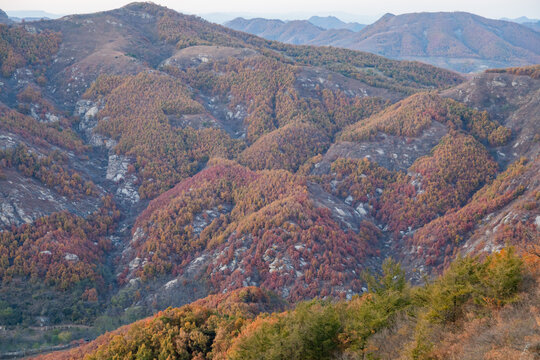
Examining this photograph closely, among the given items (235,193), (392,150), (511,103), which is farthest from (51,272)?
(511,103)

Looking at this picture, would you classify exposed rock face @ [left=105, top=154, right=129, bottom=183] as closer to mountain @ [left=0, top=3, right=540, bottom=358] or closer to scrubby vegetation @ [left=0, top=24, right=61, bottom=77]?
mountain @ [left=0, top=3, right=540, bottom=358]

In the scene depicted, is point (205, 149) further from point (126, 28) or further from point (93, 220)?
point (126, 28)

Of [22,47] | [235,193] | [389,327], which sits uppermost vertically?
[22,47]

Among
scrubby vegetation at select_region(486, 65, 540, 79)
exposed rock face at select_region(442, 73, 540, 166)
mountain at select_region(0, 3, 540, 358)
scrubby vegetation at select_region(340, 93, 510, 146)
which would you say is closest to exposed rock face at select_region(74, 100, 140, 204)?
mountain at select_region(0, 3, 540, 358)

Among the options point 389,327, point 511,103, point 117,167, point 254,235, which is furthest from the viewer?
point 117,167

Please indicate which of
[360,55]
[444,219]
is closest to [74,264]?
[444,219]

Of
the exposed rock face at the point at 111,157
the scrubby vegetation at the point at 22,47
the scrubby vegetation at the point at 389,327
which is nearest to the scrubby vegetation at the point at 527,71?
the scrubby vegetation at the point at 389,327

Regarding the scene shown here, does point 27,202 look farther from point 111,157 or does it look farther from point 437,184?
point 437,184

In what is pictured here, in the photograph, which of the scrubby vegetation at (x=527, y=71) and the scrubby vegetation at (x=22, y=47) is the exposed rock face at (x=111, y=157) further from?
the scrubby vegetation at (x=527, y=71)
